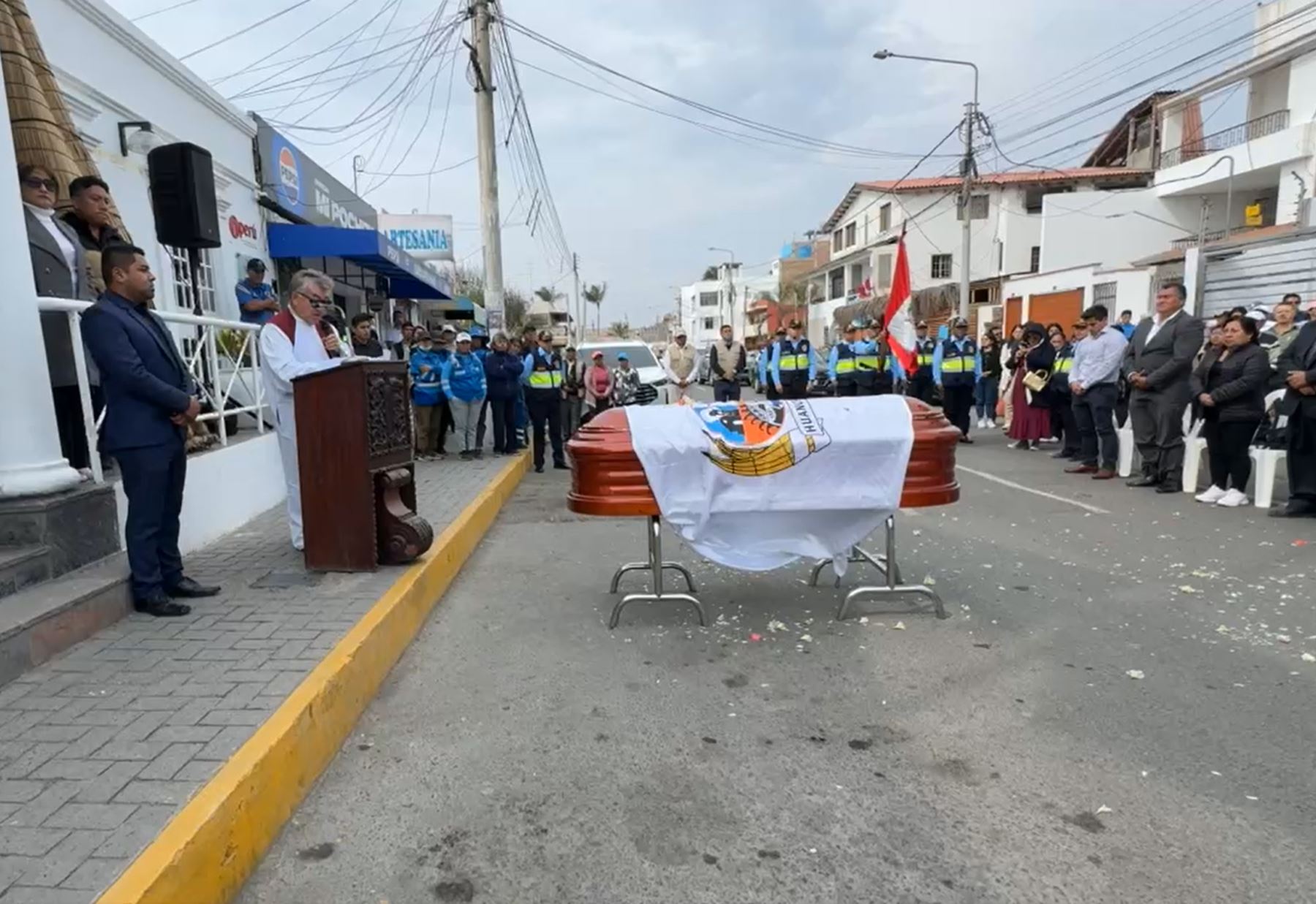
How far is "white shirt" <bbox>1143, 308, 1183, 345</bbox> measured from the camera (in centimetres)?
852

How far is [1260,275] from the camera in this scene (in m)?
13.2

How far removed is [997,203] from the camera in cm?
3822

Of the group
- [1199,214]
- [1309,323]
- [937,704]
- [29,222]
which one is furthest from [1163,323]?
[1199,214]

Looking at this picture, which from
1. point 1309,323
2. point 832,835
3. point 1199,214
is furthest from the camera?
point 1199,214

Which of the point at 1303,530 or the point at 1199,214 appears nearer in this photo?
the point at 1303,530

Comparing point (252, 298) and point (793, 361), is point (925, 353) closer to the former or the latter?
point (793, 361)

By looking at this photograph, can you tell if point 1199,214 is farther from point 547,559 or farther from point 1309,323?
point 547,559

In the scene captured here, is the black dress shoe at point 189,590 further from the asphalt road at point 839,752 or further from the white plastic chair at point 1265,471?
the white plastic chair at point 1265,471

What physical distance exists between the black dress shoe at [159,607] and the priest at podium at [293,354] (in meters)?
1.02

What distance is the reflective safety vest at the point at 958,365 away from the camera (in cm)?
1218

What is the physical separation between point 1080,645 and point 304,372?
15.1ft

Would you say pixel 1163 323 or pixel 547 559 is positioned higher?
pixel 1163 323

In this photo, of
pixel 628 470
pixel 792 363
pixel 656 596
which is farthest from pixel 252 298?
pixel 792 363

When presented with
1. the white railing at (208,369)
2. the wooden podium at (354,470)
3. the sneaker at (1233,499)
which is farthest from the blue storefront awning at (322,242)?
the sneaker at (1233,499)
